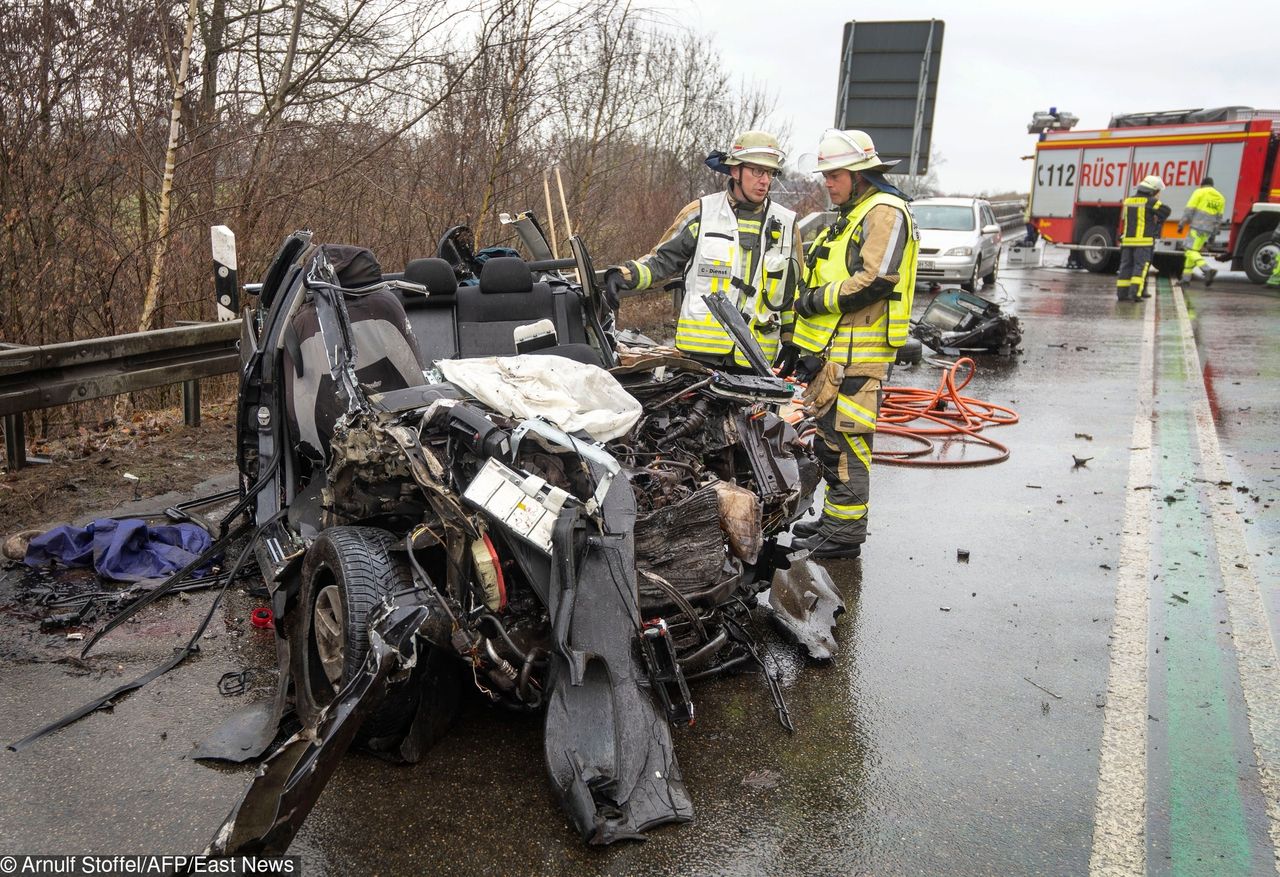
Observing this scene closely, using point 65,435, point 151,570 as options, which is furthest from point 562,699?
point 65,435

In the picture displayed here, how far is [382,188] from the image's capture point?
934cm

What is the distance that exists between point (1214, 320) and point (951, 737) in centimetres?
1403

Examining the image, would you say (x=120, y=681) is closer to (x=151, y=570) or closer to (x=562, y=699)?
(x=151, y=570)

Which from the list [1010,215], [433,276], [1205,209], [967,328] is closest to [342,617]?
[433,276]

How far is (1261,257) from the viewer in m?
20.2

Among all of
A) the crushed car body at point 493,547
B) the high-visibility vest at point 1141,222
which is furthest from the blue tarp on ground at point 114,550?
the high-visibility vest at point 1141,222

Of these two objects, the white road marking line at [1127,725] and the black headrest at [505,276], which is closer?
the white road marking line at [1127,725]

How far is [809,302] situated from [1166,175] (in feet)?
64.5

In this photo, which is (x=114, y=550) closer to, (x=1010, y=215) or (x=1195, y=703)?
(x=1195, y=703)

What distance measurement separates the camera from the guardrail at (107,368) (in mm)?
5301

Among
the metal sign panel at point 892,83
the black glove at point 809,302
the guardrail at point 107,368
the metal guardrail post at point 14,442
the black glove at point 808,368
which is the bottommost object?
the metal guardrail post at point 14,442

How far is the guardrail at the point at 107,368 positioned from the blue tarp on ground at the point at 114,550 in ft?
3.50

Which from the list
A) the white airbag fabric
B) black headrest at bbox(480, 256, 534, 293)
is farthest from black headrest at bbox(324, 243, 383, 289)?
black headrest at bbox(480, 256, 534, 293)

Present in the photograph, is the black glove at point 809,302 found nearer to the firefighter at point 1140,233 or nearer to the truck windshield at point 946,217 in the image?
the truck windshield at point 946,217
